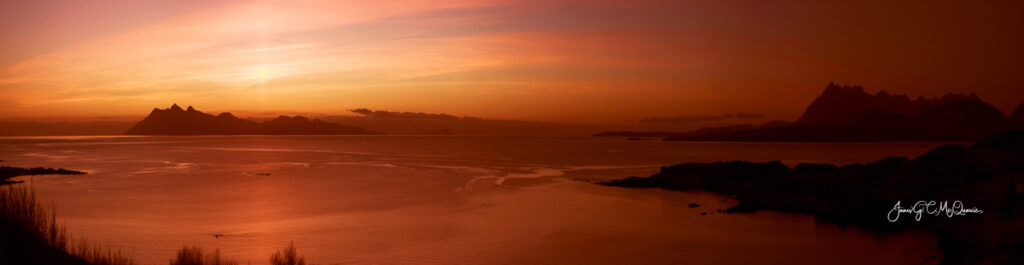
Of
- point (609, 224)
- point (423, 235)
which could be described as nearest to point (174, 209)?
point (423, 235)

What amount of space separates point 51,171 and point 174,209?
93.0ft

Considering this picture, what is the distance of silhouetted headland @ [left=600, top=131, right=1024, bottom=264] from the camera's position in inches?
627

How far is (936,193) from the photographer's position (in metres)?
21.3

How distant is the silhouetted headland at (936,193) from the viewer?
1594 cm

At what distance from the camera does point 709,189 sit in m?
34.9

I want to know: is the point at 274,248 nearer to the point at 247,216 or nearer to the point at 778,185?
the point at 247,216
